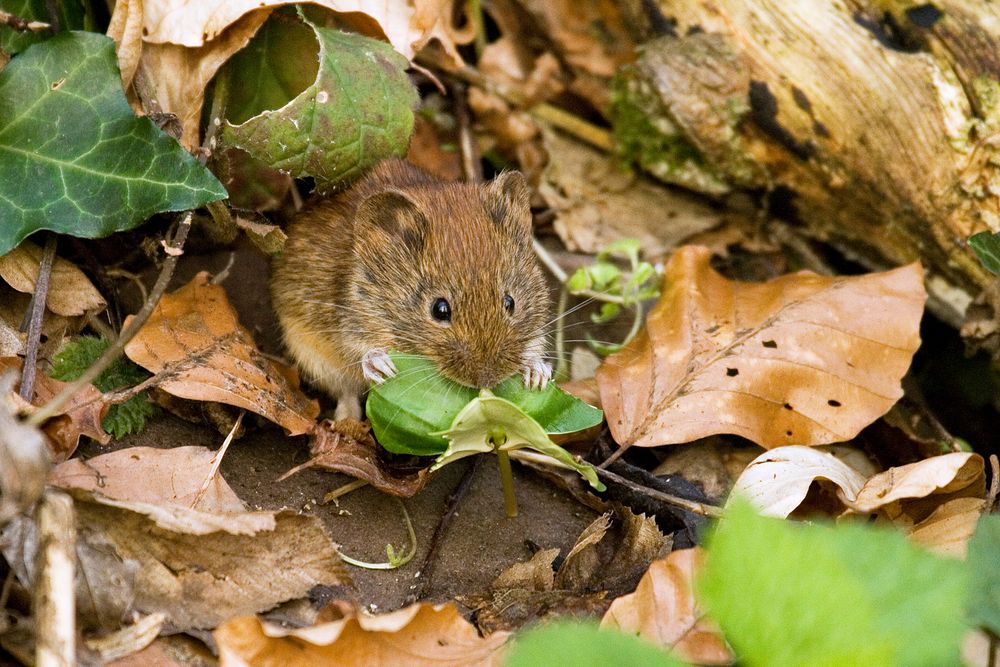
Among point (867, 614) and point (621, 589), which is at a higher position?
point (867, 614)

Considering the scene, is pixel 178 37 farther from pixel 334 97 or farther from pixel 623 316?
pixel 623 316

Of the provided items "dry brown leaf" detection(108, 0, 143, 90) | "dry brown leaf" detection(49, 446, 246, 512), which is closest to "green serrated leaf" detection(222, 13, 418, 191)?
"dry brown leaf" detection(108, 0, 143, 90)

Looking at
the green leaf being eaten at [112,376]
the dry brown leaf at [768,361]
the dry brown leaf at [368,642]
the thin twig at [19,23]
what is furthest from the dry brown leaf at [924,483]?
the thin twig at [19,23]

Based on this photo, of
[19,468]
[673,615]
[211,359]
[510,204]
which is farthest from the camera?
[510,204]

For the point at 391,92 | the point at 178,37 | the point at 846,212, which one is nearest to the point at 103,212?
the point at 178,37

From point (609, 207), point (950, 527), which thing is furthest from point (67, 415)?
point (609, 207)

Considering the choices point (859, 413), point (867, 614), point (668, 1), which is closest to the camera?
point (867, 614)

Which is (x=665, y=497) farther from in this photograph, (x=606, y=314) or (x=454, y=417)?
(x=606, y=314)

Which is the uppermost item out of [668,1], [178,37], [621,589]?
[668,1]
